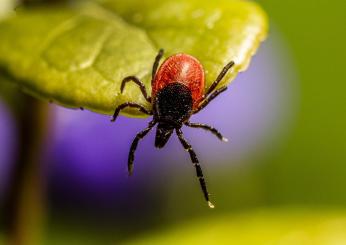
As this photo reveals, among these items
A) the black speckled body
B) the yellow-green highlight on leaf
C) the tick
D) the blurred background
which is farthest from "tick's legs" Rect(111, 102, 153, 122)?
the blurred background

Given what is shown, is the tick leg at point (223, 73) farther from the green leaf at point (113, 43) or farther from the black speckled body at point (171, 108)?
the black speckled body at point (171, 108)

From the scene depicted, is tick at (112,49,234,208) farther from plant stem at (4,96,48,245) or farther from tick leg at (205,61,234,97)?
plant stem at (4,96,48,245)

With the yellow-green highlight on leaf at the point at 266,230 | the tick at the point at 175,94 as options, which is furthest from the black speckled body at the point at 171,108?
the yellow-green highlight on leaf at the point at 266,230

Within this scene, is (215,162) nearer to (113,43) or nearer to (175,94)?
(175,94)

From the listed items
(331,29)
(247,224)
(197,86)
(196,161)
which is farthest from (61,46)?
Answer: (331,29)

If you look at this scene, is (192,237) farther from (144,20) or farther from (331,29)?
(331,29)

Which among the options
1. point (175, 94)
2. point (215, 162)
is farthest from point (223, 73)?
point (215, 162)
